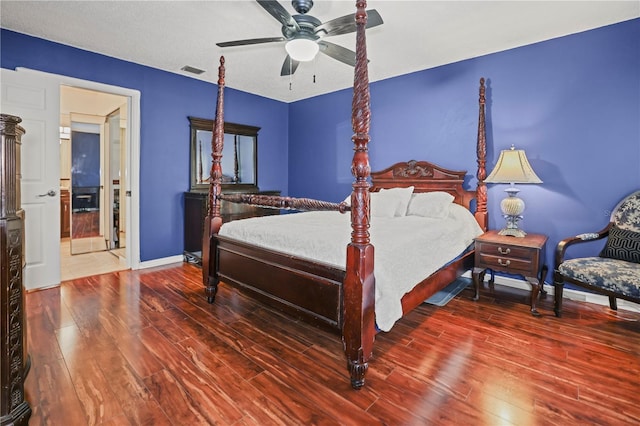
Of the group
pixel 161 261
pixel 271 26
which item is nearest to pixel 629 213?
pixel 271 26

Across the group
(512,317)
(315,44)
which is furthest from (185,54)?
(512,317)

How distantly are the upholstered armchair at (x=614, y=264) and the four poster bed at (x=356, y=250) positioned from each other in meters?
0.82

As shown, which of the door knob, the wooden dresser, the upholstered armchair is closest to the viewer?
the upholstered armchair

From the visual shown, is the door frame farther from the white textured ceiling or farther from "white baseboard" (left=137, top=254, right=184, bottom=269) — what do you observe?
the white textured ceiling

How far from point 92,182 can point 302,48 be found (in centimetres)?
624

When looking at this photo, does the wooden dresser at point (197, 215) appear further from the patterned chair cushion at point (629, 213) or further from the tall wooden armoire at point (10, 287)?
the patterned chair cushion at point (629, 213)

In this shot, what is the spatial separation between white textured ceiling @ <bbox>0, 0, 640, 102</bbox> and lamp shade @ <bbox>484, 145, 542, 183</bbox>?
119 cm

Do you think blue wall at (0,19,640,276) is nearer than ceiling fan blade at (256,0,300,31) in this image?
No

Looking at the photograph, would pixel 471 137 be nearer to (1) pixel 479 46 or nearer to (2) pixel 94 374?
(1) pixel 479 46

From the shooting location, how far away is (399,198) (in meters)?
3.84

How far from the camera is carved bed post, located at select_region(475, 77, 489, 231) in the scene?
3.52 meters

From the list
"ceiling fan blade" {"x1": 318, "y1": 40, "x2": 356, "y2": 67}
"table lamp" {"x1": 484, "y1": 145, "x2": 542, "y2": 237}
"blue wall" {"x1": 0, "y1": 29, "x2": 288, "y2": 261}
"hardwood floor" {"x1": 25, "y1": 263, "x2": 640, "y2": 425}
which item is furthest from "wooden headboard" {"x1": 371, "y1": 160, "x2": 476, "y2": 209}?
"blue wall" {"x1": 0, "y1": 29, "x2": 288, "y2": 261}

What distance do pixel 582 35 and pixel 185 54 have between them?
13.5 feet

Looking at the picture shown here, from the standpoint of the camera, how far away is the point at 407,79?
431 cm
